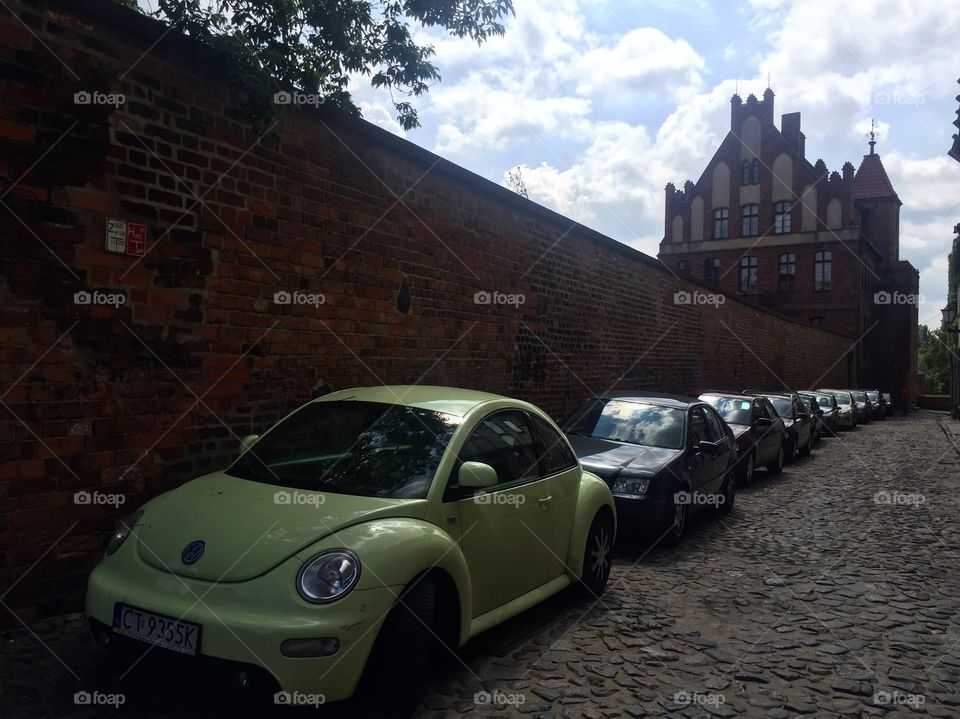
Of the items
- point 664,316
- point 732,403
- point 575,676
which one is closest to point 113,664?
point 575,676

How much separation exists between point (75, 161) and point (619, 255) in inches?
454

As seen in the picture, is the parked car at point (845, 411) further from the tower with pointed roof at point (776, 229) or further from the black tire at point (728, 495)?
the black tire at point (728, 495)

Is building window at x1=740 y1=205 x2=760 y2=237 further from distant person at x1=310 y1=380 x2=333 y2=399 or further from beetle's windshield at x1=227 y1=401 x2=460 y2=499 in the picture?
beetle's windshield at x1=227 y1=401 x2=460 y2=499

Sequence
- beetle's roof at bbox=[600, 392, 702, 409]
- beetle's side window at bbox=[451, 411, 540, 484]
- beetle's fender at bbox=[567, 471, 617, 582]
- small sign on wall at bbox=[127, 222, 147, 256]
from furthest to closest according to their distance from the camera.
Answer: beetle's roof at bbox=[600, 392, 702, 409] < beetle's fender at bbox=[567, 471, 617, 582] < small sign on wall at bbox=[127, 222, 147, 256] < beetle's side window at bbox=[451, 411, 540, 484]

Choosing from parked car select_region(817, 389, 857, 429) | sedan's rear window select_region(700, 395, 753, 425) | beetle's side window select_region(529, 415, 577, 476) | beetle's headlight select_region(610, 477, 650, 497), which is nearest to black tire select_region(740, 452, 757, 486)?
sedan's rear window select_region(700, 395, 753, 425)

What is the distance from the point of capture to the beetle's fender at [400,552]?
130 inches

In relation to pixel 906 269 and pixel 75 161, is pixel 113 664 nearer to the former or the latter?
pixel 75 161

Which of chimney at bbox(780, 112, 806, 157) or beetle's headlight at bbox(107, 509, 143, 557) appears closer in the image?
beetle's headlight at bbox(107, 509, 143, 557)

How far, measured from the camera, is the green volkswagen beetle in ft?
10.2

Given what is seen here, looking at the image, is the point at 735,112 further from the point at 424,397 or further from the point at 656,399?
the point at 424,397

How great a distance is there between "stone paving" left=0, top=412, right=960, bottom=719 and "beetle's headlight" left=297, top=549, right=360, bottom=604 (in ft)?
1.85

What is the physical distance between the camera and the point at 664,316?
57.7 ft

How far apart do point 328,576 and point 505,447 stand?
1735 mm

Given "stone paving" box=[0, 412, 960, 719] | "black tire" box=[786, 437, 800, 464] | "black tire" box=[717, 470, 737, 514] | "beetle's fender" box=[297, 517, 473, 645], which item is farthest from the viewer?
"black tire" box=[786, 437, 800, 464]
